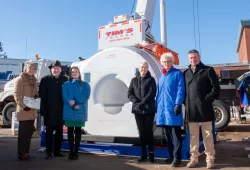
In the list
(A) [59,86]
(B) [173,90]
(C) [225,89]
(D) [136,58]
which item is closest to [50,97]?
(A) [59,86]

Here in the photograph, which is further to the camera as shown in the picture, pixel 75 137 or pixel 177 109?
pixel 75 137

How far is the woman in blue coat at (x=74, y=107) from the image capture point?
4.32 m

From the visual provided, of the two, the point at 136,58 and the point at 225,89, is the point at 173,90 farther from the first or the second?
the point at 225,89

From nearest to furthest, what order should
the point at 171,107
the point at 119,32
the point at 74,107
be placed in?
the point at 171,107 → the point at 74,107 → the point at 119,32

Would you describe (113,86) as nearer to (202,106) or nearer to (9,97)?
(202,106)

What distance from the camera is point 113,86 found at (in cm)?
526

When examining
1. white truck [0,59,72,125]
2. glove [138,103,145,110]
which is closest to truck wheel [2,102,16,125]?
white truck [0,59,72,125]

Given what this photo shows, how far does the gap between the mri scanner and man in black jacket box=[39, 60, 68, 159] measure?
702 millimetres

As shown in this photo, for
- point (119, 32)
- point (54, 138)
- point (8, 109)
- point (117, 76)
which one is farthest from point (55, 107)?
point (8, 109)

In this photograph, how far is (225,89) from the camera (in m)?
9.30

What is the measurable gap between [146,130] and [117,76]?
1.29 m

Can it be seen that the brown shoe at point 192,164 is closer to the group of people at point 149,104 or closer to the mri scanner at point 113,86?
the group of people at point 149,104

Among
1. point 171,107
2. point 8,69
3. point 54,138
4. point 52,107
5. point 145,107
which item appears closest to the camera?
point 171,107

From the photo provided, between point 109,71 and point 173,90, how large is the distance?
61.2 inches
